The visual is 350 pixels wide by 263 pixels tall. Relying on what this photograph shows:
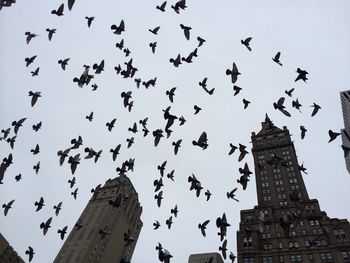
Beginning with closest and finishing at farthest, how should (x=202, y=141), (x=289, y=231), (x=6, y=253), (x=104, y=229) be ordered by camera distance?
(x=202, y=141) < (x=289, y=231) < (x=6, y=253) < (x=104, y=229)

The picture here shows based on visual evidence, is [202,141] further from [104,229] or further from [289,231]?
[104,229]

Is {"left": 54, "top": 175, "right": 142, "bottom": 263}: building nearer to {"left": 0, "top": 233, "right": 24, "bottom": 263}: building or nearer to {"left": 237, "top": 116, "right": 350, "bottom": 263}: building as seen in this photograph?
{"left": 0, "top": 233, "right": 24, "bottom": 263}: building

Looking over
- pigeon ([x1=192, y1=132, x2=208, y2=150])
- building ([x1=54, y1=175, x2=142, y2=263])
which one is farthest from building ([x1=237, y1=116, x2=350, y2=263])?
pigeon ([x1=192, y1=132, x2=208, y2=150])

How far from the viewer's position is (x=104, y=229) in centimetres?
11525

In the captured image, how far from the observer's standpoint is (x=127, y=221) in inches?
5610

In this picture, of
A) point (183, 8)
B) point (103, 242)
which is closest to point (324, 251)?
point (183, 8)

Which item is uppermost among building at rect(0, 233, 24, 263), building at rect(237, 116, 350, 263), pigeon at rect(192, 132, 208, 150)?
building at rect(237, 116, 350, 263)

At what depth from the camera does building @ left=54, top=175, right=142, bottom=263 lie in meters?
112

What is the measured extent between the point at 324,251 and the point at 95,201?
96.1 metres

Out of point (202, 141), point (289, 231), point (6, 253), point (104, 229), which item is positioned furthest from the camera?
point (104, 229)

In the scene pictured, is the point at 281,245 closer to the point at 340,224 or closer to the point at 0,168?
the point at 340,224

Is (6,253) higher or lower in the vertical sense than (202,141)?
higher

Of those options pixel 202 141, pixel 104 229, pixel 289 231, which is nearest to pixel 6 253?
pixel 104 229

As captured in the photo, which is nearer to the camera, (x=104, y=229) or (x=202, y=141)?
(x=202, y=141)
